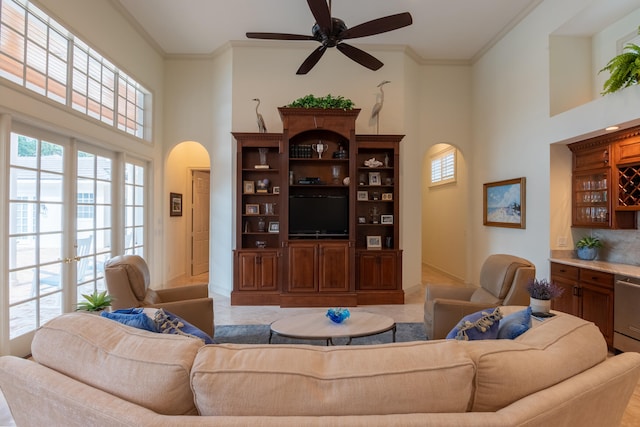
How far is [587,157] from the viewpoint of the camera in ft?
12.7

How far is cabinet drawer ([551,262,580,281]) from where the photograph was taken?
3.61m

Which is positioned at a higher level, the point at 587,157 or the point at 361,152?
the point at 361,152

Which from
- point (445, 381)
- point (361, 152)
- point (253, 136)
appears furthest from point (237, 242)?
point (445, 381)

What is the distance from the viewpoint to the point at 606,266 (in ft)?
11.1

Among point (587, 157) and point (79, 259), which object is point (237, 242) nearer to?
point (79, 259)

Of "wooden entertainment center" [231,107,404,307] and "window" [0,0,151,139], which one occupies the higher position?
"window" [0,0,151,139]

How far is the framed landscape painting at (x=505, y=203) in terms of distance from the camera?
15.1 feet

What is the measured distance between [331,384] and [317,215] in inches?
168

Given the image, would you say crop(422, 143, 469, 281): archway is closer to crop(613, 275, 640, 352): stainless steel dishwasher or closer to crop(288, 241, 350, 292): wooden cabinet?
crop(288, 241, 350, 292): wooden cabinet

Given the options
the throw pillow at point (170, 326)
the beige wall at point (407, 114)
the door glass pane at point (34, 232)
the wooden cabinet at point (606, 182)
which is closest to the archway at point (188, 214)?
the beige wall at point (407, 114)

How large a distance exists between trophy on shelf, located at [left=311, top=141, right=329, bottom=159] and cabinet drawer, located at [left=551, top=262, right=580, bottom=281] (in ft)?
11.3

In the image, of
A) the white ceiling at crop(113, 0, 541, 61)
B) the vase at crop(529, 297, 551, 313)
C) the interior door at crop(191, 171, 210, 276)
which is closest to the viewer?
the vase at crop(529, 297, 551, 313)

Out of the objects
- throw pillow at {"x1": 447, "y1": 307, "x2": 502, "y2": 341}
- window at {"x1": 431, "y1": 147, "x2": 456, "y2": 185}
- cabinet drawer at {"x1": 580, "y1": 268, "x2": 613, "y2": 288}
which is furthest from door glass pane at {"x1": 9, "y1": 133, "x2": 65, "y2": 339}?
window at {"x1": 431, "y1": 147, "x2": 456, "y2": 185}

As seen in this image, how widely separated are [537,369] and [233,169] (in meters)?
5.08
